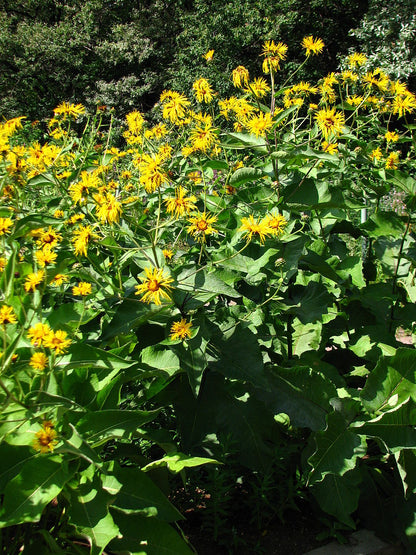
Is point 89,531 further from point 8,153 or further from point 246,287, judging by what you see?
point 8,153

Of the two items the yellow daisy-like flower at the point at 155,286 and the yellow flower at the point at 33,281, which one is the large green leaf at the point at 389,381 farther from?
the yellow flower at the point at 33,281

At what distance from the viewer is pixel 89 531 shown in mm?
1475

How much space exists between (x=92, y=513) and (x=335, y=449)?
820 mm

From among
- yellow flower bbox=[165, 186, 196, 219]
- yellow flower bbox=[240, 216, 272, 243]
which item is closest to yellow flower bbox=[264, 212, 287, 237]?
yellow flower bbox=[240, 216, 272, 243]

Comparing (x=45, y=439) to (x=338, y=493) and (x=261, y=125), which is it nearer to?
(x=338, y=493)

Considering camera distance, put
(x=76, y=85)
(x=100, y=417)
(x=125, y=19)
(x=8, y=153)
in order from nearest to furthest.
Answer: (x=100, y=417) → (x=8, y=153) → (x=76, y=85) → (x=125, y=19)

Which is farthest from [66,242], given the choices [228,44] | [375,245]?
[228,44]

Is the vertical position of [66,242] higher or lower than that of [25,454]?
higher

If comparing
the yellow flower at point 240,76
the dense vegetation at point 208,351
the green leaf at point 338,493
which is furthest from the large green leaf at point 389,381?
the yellow flower at point 240,76

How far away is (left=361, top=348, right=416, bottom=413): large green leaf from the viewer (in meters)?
1.90

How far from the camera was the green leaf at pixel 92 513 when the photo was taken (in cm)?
147

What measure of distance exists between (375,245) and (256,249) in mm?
681

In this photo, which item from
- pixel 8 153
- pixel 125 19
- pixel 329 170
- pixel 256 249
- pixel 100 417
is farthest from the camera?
pixel 125 19

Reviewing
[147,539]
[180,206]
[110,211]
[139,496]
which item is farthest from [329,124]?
[147,539]
